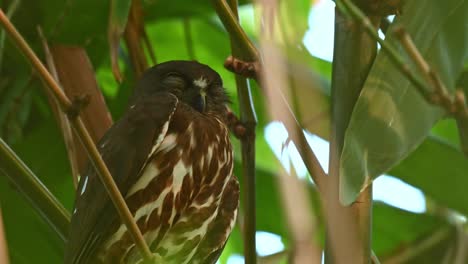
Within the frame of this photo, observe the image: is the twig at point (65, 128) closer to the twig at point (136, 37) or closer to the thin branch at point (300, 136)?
the twig at point (136, 37)

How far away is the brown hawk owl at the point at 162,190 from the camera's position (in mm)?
2111

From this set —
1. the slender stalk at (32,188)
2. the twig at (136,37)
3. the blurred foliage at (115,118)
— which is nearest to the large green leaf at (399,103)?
the slender stalk at (32,188)

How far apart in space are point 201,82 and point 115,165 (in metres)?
0.53

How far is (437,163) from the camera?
7.32 feet

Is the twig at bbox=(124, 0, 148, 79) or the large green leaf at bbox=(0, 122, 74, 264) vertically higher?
the twig at bbox=(124, 0, 148, 79)

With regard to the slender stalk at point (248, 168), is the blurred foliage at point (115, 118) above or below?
below

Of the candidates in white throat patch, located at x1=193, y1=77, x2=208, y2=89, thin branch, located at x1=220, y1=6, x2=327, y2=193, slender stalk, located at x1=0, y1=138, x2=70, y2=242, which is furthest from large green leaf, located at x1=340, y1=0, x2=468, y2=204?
white throat patch, located at x1=193, y1=77, x2=208, y2=89

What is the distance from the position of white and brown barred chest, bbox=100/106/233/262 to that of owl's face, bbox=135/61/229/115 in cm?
→ 20

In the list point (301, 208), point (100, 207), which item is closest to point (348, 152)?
point (301, 208)

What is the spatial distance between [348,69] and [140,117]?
2.64 ft

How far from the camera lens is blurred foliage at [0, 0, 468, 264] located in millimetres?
2258

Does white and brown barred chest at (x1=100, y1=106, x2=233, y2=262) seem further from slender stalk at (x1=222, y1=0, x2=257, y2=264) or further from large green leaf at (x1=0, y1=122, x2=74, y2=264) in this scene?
slender stalk at (x1=222, y1=0, x2=257, y2=264)

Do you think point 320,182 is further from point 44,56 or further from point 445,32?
point 44,56

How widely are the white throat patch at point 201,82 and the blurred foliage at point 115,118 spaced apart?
146mm
